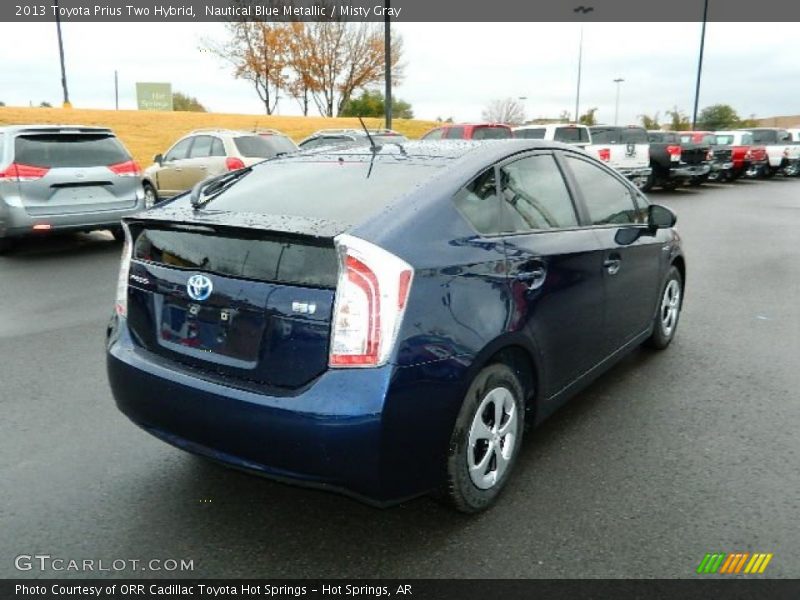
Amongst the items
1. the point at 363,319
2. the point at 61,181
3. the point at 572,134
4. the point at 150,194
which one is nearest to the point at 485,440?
the point at 363,319

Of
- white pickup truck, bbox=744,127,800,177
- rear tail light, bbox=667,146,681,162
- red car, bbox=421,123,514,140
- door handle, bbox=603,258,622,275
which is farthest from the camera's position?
white pickup truck, bbox=744,127,800,177

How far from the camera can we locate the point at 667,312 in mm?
5160

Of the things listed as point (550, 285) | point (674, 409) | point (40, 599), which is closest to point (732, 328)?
point (674, 409)

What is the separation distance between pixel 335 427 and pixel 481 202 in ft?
4.17

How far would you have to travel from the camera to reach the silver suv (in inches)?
479

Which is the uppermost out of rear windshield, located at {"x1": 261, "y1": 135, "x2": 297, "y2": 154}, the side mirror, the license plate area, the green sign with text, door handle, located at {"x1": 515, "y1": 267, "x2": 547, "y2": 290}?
the green sign with text

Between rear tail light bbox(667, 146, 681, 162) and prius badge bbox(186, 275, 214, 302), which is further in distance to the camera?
rear tail light bbox(667, 146, 681, 162)

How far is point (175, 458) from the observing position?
136 inches

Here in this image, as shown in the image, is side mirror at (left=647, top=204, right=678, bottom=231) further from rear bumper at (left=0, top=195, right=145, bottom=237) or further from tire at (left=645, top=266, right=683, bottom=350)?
rear bumper at (left=0, top=195, right=145, bottom=237)

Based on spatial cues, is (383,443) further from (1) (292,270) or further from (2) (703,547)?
(2) (703,547)

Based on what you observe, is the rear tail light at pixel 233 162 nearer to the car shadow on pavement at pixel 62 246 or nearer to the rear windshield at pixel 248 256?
the car shadow on pavement at pixel 62 246

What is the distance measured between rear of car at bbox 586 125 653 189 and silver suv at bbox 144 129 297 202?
348 inches

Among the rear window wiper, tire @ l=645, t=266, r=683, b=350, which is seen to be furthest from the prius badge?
tire @ l=645, t=266, r=683, b=350

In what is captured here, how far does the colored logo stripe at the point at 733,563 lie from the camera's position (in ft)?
8.48
